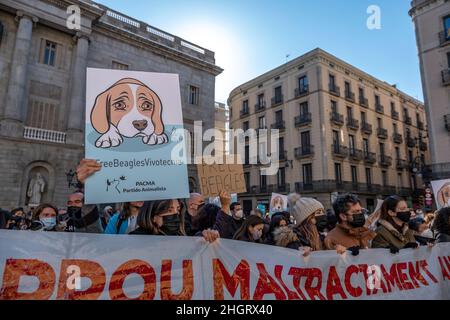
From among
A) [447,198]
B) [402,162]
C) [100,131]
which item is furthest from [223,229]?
[402,162]

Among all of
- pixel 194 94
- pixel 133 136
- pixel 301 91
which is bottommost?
pixel 133 136

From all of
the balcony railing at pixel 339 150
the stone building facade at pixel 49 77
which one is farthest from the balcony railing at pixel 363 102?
the stone building facade at pixel 49 77

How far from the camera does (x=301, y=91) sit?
28844 millimetres

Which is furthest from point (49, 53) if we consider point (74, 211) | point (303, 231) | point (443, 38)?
point (443, 38)

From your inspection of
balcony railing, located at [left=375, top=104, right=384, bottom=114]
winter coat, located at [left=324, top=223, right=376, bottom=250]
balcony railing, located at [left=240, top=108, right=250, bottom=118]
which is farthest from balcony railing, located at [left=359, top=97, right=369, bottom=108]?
winter coat, located at [left=324, top=223, right=376, bottom=250]

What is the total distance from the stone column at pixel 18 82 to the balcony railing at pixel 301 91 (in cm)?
2195

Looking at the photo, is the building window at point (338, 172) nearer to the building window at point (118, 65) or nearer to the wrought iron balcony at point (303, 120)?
the wrought iron balcony at point (303, 120)

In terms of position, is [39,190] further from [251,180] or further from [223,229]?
[251,180]

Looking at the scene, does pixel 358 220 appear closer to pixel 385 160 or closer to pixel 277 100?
pixel 277 100

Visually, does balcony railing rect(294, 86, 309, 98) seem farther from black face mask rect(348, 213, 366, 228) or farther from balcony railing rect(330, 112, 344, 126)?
black face mask rect(348, 213, 366, 228)

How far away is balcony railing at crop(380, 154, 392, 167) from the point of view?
30391 mm

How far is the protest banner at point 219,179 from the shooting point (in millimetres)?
3496

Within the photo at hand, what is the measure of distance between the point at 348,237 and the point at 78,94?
651 inches

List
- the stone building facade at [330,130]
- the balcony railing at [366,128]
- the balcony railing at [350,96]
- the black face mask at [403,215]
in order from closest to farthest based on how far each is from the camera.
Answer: the black face mask at [403,215], the stone building facade at [330,130], the balcony railing at [350,96], the balcony railing at [366,128]
